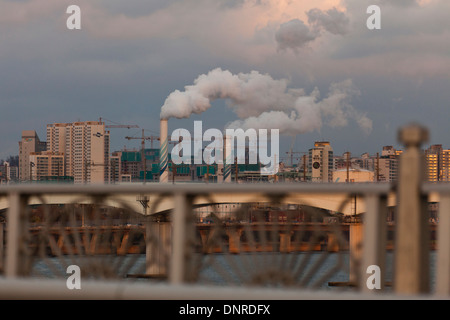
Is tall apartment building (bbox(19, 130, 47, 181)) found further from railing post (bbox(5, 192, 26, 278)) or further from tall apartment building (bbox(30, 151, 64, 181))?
railing post (bbox(5, 192, 26, 278))

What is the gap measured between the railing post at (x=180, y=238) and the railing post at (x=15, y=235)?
113 centimetres

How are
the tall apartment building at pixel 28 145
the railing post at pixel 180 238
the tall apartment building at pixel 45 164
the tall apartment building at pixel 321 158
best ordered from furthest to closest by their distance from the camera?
1. the tall apartment building at pixel 28 145
2. the tall apartment building at pixel 45 164
3. the tall apartment building at pixel 321 158
4. the railing post at pixel 180 238

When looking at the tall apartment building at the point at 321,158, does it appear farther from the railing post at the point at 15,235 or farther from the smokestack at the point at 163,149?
the railing post at the point at 15,235

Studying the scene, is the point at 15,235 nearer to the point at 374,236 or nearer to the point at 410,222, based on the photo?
the point at 374,236

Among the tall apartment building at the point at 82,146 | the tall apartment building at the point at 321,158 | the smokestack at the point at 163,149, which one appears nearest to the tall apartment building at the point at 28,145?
the tall apartment building at the point at 82,146

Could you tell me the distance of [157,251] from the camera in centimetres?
421

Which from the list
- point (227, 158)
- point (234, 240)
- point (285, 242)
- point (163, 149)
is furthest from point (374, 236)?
point (227, 158)

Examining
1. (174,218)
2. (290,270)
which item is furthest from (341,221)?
(174,218)

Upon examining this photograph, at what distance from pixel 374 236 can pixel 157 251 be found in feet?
4.66

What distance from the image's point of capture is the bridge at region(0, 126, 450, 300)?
3471 mm

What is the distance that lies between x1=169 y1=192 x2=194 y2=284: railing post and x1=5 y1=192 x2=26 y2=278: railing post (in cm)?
113

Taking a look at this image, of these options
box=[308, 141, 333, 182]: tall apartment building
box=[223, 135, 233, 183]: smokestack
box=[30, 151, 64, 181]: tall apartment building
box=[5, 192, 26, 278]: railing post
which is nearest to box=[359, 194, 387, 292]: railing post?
box=[5, 192, 26, 278]: railing post

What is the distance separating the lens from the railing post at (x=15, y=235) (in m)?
4.22

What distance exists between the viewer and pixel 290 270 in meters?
4.08
